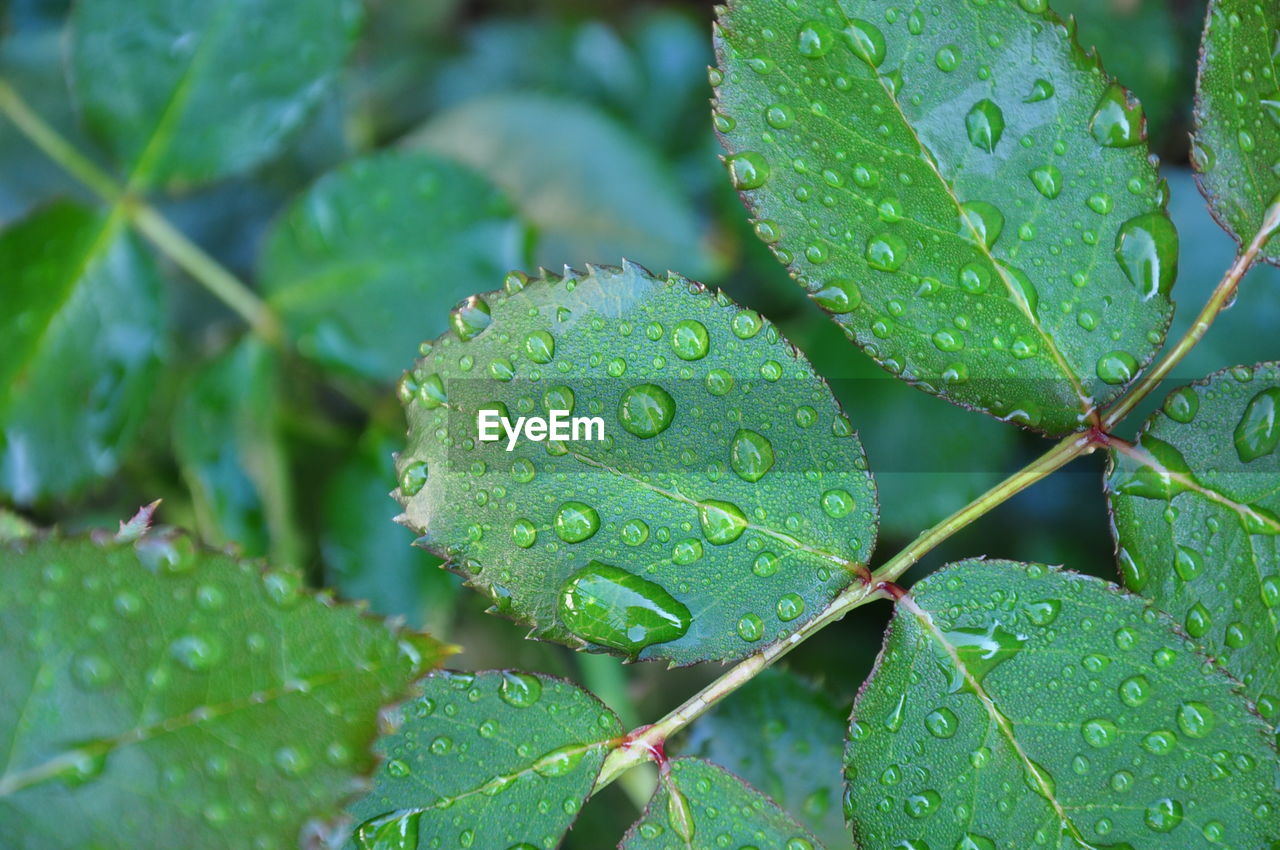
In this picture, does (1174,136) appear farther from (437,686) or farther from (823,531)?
(437,686)

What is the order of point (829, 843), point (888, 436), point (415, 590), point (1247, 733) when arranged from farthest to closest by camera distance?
1. point (888, 436)
2. point (415, 590)
3. point (829, 843)
4. point (1247, 733)

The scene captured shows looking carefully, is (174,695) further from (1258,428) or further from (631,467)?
(1258,428)

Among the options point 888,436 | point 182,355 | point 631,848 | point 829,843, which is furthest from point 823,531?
point 182,355

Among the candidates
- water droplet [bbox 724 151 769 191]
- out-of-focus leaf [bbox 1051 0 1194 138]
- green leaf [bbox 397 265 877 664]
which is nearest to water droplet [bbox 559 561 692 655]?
green leaf [bbox 397 265 877 664]

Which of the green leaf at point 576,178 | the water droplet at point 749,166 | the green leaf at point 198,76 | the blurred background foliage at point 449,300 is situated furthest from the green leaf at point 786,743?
the green leaf at point 198,76

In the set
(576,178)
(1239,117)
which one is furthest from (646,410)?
(576,178)

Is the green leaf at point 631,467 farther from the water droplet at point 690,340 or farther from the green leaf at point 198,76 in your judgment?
the green leaf at point 198,76

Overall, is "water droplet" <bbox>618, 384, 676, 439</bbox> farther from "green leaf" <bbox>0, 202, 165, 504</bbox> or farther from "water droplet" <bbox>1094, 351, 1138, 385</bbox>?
"green leaf" <bbox>0, 202, 165, 504</bbox>
